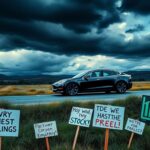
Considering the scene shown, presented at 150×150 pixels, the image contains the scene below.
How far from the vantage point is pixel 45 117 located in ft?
44.3

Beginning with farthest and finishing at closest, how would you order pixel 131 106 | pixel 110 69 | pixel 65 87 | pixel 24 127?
1. pixel 110 69
2. pixel 65 87
3. pixel 131 106
4. pixel 24 127

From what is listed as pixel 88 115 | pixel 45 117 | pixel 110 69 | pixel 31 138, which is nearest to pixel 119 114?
pixel 88 115

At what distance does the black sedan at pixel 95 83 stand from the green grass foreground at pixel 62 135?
801cm

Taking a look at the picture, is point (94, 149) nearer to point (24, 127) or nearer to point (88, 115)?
point (88, 115)

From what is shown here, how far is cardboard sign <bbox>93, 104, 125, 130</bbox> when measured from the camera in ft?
32.3

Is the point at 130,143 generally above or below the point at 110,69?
below

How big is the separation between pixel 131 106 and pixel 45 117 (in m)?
3.43

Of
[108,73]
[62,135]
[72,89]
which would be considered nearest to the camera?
[62,135]

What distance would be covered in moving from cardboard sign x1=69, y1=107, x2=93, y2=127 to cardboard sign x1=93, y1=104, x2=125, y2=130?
0.25 m

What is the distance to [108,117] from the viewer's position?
9.91 metres

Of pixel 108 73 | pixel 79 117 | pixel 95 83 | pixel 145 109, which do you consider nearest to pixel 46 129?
pixel 79 117

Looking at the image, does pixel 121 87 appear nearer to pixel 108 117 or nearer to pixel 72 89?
pixel 72 89

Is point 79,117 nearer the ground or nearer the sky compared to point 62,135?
nearer the sky

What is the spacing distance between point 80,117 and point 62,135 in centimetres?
173
